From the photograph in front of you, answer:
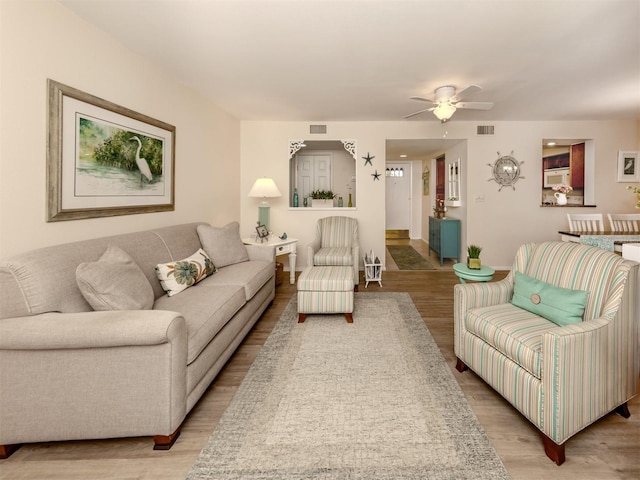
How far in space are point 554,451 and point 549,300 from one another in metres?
0.76

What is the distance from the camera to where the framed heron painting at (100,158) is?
2.08 metres

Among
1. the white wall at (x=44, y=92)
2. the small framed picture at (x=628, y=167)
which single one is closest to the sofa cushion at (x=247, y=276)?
the white wall at (x=44, y=92)

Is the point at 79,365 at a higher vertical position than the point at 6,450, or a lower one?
higher

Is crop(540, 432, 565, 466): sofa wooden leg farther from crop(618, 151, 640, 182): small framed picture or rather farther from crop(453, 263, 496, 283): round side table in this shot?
crop(618, 151, 640, 182): small framed picture

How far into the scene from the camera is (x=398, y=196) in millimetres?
9367

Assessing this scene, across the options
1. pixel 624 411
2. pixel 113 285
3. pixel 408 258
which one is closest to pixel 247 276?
pixel 113 285

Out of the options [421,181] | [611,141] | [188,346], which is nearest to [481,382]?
[188,346]

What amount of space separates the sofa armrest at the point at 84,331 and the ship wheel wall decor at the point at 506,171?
5.41m

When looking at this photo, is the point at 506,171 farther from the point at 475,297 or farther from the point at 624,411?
the point at 624,411

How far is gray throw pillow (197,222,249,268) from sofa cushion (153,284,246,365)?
63 centimetres

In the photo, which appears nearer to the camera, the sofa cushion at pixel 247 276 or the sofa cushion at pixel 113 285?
the sofa cushion at pixel 113 285

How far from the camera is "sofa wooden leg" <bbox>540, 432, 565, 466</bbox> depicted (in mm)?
1440

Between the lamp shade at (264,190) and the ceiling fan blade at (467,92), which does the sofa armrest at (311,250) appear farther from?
the ceiling fan blade at (467,92)

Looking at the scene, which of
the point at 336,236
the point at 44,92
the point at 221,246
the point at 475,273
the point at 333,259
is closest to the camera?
the point at 44,92
